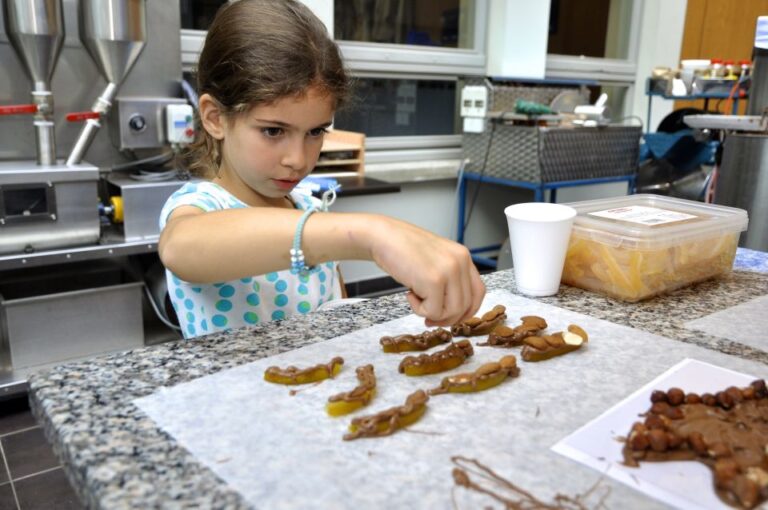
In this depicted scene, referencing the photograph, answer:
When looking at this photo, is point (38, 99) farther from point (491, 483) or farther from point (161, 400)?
point (491, 483)

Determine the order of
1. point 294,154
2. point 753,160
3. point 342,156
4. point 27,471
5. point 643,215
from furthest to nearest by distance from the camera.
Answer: point 342,156 < point 27,471 < point 753,160 < point 643,215 < point 294,154

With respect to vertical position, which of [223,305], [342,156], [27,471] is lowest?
[27,471]

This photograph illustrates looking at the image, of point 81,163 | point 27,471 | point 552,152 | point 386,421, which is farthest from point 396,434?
point 552,152

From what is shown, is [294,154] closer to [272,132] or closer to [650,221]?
[272,132]

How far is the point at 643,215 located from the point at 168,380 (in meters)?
0.74

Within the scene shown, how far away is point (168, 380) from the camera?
62 cm

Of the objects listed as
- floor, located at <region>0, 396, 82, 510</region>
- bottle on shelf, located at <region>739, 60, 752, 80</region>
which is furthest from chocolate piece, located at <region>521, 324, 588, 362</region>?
bottle on shelf, located at <region>739, 60, 752, 80</region>

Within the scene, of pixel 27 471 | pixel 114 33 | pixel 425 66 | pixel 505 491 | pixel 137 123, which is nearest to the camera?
pixel 505 491

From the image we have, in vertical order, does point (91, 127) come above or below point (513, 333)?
above

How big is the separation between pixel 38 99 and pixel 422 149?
5.76 feet

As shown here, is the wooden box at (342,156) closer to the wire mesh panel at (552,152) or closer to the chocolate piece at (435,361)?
the wire mesh panel at (552,152)

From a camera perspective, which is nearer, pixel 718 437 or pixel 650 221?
pixel 718 437

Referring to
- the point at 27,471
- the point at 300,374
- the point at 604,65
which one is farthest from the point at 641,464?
the point at 604,65

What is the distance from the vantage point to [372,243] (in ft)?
2.07
